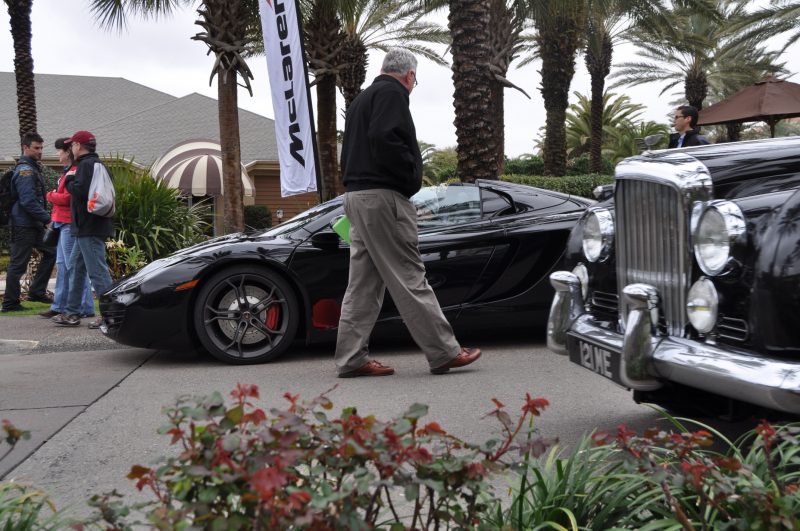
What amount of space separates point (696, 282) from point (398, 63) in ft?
9.10

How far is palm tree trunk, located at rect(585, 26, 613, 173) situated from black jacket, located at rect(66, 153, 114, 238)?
25.6 m

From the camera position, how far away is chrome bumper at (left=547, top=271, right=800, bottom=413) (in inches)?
110

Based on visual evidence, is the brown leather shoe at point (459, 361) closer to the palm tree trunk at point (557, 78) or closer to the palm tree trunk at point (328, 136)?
the palm tree trunk at point (328, 136)

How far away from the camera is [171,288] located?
604cm

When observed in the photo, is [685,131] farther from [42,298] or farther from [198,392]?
[42,298]

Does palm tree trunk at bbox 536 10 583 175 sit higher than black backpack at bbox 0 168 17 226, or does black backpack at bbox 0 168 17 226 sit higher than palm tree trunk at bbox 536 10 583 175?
palm tree trunk at bbox 536 10 583 175

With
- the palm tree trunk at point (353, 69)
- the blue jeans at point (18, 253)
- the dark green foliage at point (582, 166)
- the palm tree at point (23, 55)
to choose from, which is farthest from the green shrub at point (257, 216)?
the blue jeans at point (18, 253)

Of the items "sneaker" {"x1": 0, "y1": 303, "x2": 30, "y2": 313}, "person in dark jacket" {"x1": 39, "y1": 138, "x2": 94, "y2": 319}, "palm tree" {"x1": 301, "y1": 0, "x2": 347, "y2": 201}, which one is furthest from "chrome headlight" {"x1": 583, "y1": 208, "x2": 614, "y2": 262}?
"palm tree" {"x1": 301, "y1": 0, "x2": 347, "y2": 201}

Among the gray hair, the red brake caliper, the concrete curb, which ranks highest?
the gray hair

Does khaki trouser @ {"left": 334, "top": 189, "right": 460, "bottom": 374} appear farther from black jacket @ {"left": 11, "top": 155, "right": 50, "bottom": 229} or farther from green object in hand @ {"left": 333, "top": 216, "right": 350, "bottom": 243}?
black jacket @ {"left": 11, "top": 155, "right": 50, "bottom": 229}

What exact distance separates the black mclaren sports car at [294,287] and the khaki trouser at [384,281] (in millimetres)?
663

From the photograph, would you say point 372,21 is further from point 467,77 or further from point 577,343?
point 577,343

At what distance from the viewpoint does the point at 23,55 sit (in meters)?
17.2

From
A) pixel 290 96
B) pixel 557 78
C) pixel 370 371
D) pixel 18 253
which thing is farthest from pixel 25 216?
pixel 557 78
